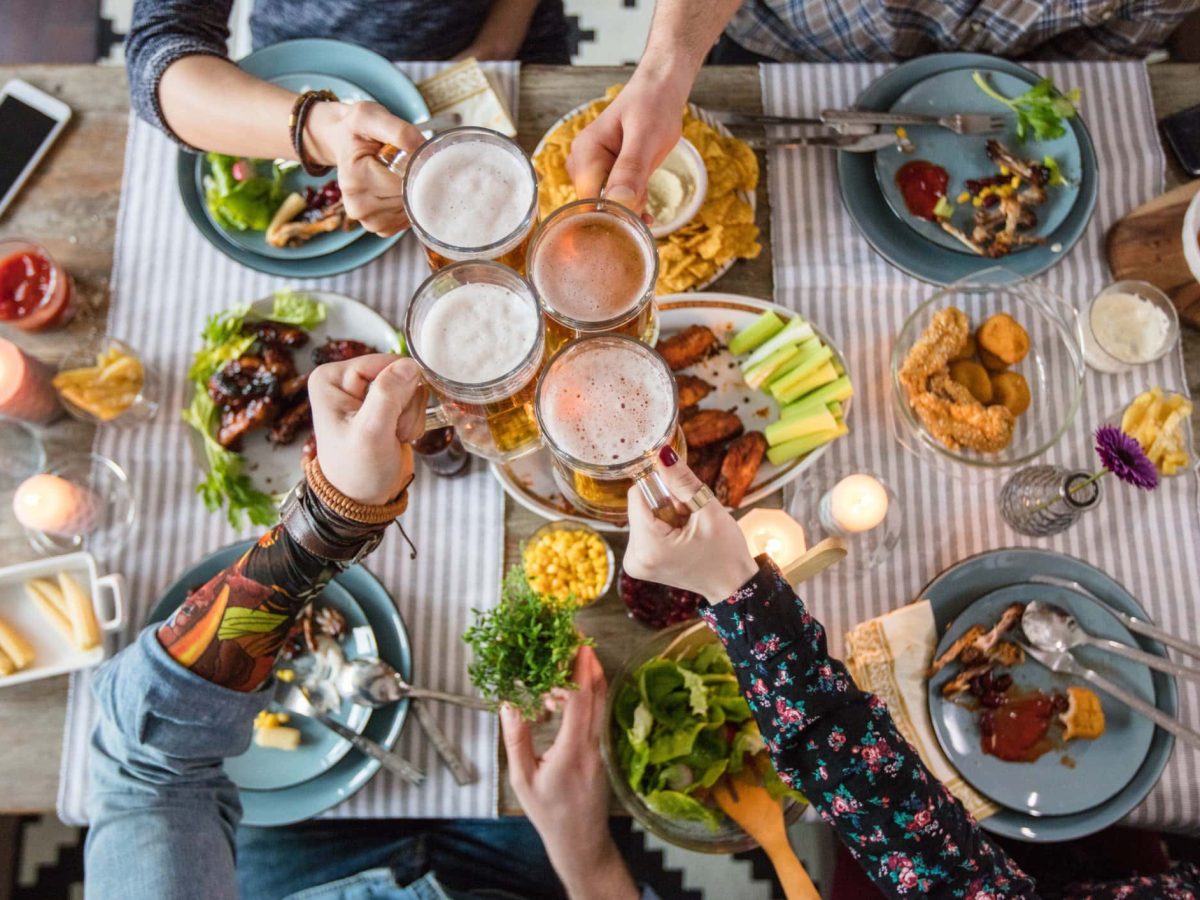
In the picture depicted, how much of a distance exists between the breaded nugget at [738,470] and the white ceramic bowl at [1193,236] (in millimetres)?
913

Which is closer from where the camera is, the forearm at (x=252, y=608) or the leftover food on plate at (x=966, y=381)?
the forearm at (x=252, y=608)

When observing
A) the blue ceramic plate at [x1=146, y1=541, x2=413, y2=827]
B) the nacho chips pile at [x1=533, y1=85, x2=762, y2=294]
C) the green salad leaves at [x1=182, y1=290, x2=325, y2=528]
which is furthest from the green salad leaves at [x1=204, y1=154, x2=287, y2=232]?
the blue ceramic plate at [x1=146, y1=541, x2=413, y2=827]

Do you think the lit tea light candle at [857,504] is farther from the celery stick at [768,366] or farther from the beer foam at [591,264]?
the beer foam at [591,264]

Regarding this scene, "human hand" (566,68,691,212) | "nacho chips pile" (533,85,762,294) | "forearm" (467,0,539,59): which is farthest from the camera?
"forearm" (467,0,539,59)

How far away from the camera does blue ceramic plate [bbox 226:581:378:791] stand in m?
1.71

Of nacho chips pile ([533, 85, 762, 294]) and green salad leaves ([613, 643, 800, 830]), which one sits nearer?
green salad leaves ([613, 643, 800, 830])

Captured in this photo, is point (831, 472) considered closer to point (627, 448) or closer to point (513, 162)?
point (627, 448)

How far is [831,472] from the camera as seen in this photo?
1.85 meters

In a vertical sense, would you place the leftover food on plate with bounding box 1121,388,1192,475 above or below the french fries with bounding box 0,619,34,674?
above

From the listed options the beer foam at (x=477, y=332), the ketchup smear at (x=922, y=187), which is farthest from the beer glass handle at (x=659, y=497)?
the ketchup smear at (x=922, y=187)

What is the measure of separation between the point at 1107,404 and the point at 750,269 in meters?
0.83

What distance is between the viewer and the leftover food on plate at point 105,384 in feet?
5.91

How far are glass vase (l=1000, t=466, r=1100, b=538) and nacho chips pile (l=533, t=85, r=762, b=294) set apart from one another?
2.46ft

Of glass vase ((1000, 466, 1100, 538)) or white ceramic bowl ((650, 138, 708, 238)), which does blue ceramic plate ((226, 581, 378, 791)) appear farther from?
glass vase ((1000, 466, 1100, 538))
